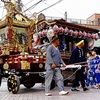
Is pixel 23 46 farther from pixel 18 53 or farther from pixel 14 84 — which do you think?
pixel 14 84

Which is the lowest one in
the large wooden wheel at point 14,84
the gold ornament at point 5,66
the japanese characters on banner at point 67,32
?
the large wooden wheel at point 14,84

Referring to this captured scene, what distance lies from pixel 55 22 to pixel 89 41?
119 inches

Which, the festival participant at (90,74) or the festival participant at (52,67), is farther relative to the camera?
the festival participant at (90,74)

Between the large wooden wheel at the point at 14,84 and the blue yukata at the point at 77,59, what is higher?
the blue yukata at the point at 77,59

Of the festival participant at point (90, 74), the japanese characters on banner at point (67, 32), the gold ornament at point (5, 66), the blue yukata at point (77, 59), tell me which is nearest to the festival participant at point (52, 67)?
the blue yukata at point (77, 59)

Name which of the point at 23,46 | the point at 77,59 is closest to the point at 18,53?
the point at 23,46

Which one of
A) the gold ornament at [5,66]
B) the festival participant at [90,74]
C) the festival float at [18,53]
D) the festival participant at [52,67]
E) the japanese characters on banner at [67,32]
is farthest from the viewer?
the japanese characters on banner at [67,32]

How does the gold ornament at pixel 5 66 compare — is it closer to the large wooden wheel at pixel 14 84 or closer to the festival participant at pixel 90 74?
the large wooden wheel at pixel 14 84

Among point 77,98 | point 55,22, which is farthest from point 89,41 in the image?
point 77,98

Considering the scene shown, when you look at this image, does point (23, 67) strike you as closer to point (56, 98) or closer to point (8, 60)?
point (8, 60)

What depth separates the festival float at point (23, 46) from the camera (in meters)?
7.29

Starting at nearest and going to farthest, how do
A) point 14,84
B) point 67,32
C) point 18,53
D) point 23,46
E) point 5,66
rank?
point 14,84 < point 5,66 < point 18,53 < point 23,46 < point 67,32

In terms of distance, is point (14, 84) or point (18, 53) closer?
point (14, 84)

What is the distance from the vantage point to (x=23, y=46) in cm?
860
